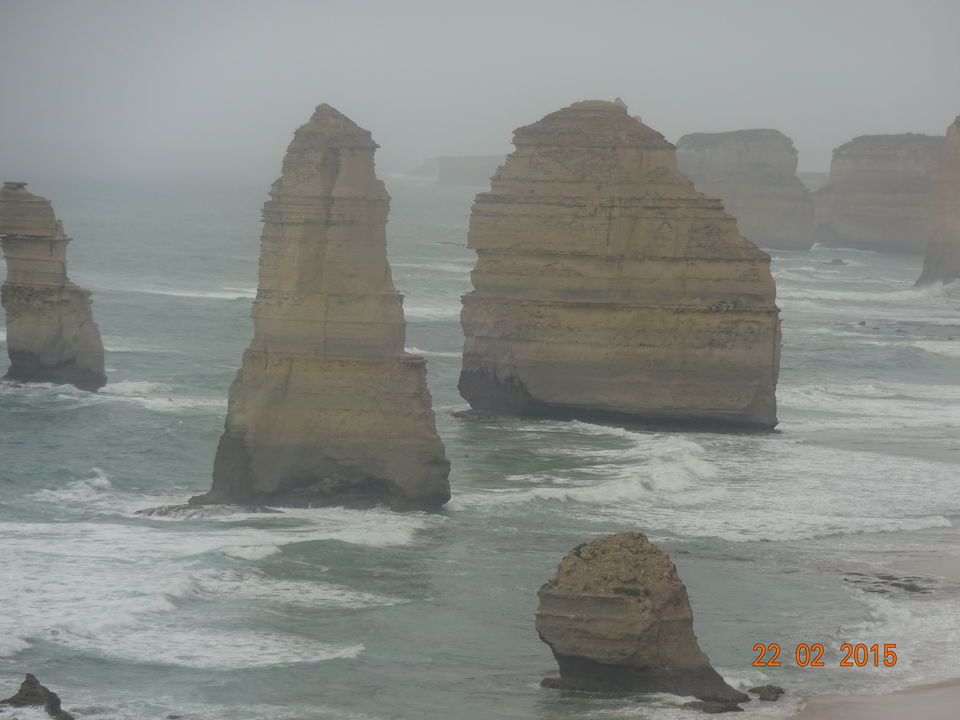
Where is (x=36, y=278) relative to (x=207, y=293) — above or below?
above

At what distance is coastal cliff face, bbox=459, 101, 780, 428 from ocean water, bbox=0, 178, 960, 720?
0.80 m

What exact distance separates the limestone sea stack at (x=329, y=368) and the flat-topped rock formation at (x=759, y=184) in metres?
89.4

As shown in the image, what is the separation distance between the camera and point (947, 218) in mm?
83562

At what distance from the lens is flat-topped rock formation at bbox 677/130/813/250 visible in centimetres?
11869

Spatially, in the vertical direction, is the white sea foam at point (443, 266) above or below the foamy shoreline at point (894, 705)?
below

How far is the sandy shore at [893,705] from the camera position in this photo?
1862 centimetres

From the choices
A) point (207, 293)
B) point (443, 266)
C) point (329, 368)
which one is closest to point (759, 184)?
point (443, 266)

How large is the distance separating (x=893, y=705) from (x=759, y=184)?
101892 millimetres

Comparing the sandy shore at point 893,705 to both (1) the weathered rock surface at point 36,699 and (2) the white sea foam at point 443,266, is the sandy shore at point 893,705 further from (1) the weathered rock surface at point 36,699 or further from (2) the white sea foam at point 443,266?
(2) the white sea foam at point 443,266

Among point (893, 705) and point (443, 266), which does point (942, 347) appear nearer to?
point (893, 705)

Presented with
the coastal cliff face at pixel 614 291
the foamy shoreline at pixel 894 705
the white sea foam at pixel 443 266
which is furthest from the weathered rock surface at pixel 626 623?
the white sea foam at pixel 443 266

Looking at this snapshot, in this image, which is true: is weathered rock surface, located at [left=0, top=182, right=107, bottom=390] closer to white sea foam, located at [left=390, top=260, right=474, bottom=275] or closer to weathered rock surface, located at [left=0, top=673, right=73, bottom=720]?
weathered rock surface, located at [left=0, top=673, right=73, bottom=720]

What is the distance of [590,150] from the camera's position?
3691 cm

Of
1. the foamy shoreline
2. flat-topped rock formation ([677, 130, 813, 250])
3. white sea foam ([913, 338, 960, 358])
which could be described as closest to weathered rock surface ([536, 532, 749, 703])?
the foamy shoreline
